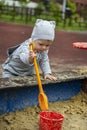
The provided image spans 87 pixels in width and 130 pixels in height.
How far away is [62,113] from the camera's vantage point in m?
4.15

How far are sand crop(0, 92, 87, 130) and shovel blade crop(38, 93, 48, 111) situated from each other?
12 cm

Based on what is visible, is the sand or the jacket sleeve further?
the jacket sleeve

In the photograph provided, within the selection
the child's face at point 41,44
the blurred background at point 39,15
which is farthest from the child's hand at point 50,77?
the blurred background at point 39,15

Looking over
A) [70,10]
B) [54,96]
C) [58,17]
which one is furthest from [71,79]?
[70,10]

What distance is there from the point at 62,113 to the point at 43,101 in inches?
15.6

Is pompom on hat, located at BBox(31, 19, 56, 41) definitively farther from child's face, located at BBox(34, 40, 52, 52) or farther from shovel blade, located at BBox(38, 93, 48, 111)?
shovel blade, located at BBox(38, 93, 48, 111)

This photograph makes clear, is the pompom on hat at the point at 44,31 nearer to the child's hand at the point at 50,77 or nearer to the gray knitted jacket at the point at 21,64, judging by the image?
the gray knitted jacket at the point at 21,64

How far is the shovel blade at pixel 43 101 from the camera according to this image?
3.79 metres

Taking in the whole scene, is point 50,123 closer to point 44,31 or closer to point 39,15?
point 44,31

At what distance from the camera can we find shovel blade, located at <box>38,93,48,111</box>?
12.4 feet

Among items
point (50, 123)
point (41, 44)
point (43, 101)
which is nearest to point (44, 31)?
point (41, 44)

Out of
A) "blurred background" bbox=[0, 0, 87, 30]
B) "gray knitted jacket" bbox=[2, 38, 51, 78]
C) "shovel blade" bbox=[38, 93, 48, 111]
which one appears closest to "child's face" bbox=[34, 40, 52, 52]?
"gray knitted jacket" bbox=[2, 38, 51, 78]

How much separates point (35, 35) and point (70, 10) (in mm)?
20794

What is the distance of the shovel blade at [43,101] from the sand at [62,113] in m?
0.12
